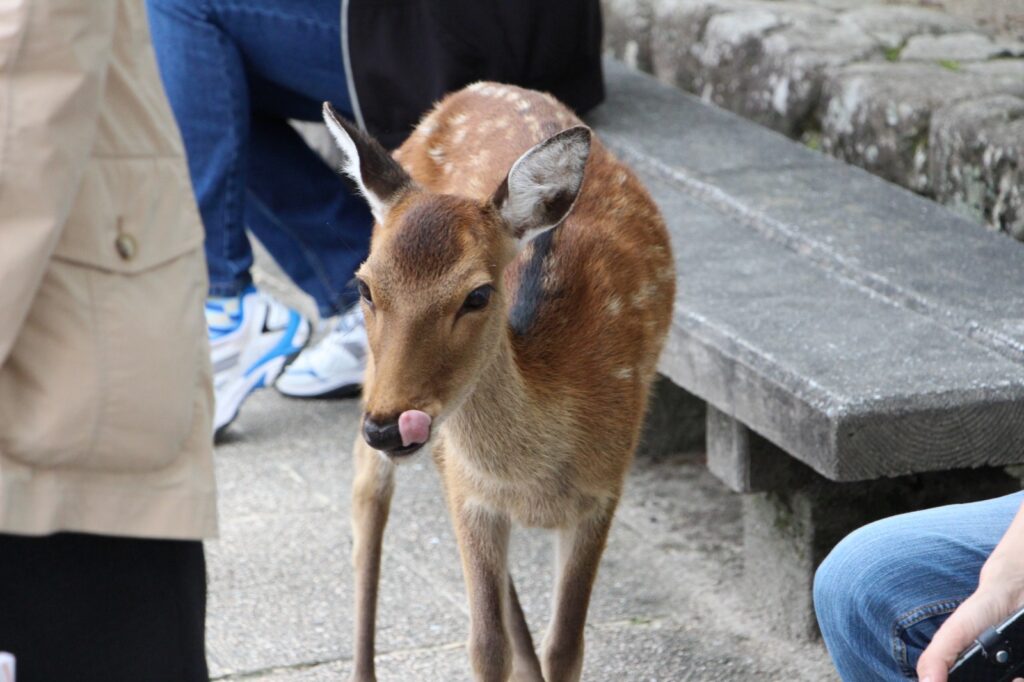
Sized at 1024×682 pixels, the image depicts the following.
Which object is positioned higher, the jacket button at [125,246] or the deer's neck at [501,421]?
the jacket button at [125,246]

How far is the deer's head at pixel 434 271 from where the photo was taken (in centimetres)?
254

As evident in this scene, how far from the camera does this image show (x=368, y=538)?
3471mm

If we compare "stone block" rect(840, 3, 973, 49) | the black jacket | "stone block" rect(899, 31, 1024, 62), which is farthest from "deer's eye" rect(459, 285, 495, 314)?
"stone block" rect(840, 3, 973, 49)

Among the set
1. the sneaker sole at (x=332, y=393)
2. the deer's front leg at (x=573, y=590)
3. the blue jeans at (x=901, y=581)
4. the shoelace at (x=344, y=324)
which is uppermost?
the blue jeans at (x=901, y=581)

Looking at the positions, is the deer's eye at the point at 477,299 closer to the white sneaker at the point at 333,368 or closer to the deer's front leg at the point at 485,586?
the deer's front leg at the point at 485,586

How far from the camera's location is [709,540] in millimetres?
4129

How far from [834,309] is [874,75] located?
4.25ft

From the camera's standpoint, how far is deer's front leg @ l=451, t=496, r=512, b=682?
300 cm

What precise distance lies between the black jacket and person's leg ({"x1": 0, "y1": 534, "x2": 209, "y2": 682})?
8.29 ft

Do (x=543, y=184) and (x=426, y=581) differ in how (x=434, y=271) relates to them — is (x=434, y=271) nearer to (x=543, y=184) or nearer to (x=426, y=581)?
(x=543, y=184)

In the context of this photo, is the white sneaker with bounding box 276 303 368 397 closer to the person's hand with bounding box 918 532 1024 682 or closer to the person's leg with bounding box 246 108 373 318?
the person's leg with bounding box 246 108 373 318

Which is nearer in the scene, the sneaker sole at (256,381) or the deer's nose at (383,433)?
the deer's nose at (383,433)

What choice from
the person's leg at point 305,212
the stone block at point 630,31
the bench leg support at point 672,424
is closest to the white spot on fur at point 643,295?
the bench leg support at point 672,424

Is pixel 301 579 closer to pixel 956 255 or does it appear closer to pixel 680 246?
pixel 680 246
